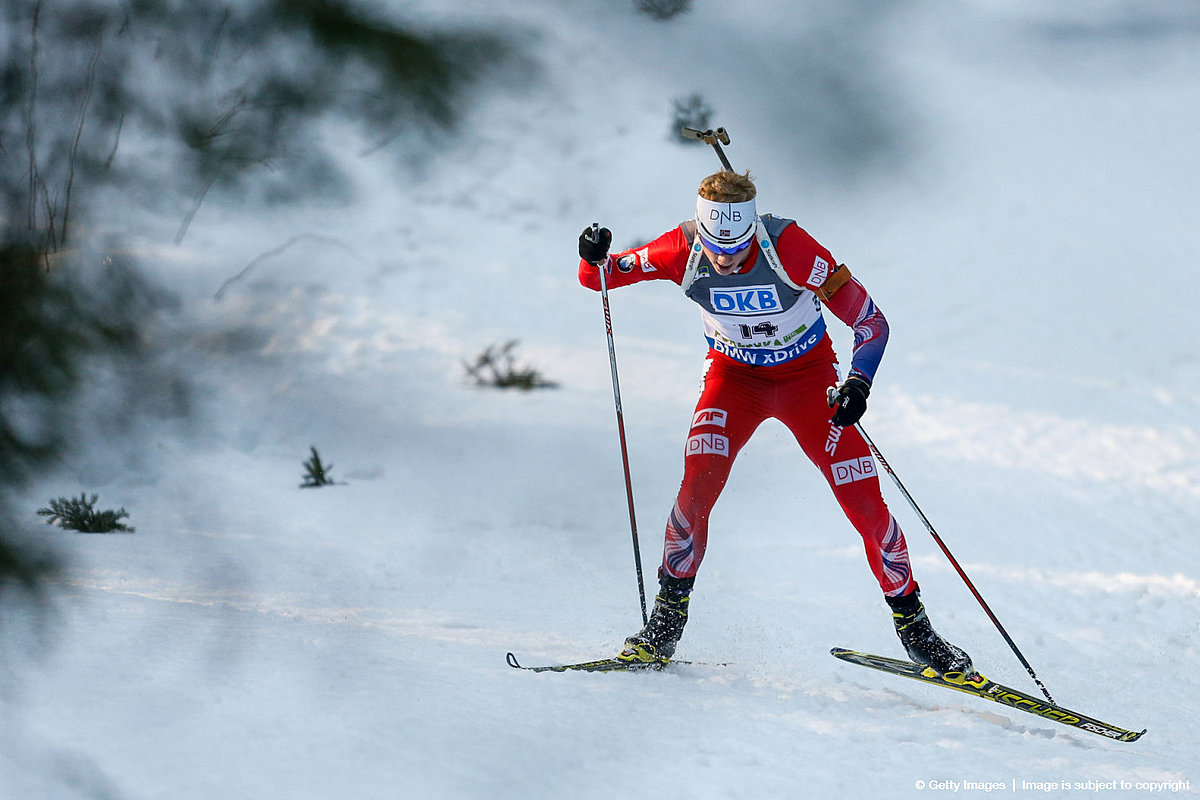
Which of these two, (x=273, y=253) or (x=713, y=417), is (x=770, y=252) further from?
(x=273, y=253)

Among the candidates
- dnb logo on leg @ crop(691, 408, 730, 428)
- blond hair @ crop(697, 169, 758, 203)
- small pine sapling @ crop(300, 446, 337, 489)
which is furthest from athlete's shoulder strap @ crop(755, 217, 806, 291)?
small pine sapling @ crop(300, 446, 337, 489)

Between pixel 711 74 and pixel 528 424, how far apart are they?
21.0 feet

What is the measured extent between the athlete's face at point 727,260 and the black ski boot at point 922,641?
137cm

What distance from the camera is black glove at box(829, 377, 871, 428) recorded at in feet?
10.6

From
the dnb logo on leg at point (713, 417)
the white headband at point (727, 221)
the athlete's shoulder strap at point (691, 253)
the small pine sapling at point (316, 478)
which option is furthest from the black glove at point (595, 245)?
the small pine sapling at point (316, 478)

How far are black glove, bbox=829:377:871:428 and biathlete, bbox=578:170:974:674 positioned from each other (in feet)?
0.04

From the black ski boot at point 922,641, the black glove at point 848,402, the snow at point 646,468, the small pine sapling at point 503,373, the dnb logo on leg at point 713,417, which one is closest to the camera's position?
the snow at point 646,468

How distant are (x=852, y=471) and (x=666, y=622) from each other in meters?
0.90

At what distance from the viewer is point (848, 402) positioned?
127 inches

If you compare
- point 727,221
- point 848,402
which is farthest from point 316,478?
point 848,402

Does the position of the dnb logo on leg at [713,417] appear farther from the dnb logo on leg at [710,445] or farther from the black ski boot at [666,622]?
the black ski boot at [666,622]

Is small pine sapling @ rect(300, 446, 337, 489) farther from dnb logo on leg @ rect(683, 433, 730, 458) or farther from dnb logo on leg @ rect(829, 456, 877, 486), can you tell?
dnb logo on leg @ rect(829, 456, 877, 486)

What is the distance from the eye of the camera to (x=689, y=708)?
3207mm

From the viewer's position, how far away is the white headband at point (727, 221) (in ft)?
10.9
